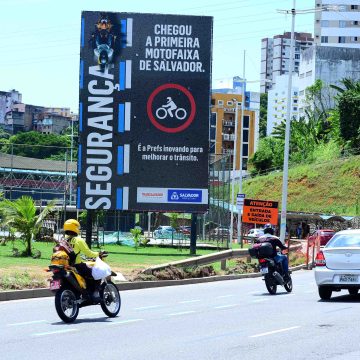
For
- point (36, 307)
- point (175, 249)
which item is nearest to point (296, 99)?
point (175, 249)

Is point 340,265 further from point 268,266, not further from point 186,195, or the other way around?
point 186,195

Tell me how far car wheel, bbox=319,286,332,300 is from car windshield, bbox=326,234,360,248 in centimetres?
92

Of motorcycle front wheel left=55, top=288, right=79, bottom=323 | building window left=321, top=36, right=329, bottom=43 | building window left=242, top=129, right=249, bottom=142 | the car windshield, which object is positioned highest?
building window left=321, top=36, right=329, bottom=43

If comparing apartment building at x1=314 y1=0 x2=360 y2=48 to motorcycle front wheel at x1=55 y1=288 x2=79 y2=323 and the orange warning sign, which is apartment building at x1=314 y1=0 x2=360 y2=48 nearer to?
the orange warning sign

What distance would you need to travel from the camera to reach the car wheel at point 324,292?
21031 millimetres

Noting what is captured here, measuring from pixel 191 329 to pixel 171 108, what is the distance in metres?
27.6

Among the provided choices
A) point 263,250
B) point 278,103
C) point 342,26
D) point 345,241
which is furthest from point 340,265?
point 278,103

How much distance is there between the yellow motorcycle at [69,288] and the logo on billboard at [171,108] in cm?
2588

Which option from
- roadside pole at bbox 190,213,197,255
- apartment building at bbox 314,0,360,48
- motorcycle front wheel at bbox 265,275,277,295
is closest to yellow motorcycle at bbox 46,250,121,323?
motorcycle front wheel at bbox 265,275,277,295

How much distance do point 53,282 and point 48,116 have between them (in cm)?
18142

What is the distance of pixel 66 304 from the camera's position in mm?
15281

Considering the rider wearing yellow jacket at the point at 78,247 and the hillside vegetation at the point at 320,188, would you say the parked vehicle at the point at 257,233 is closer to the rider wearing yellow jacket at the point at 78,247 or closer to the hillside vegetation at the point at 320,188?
the rider wearing yellow jacket at the point at 78,247

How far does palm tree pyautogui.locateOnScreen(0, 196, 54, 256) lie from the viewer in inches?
1293

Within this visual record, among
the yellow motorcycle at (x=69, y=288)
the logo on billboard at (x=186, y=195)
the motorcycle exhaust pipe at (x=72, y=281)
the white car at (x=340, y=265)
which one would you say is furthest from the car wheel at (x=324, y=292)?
the logo on billboard at (x=186, y=195)
